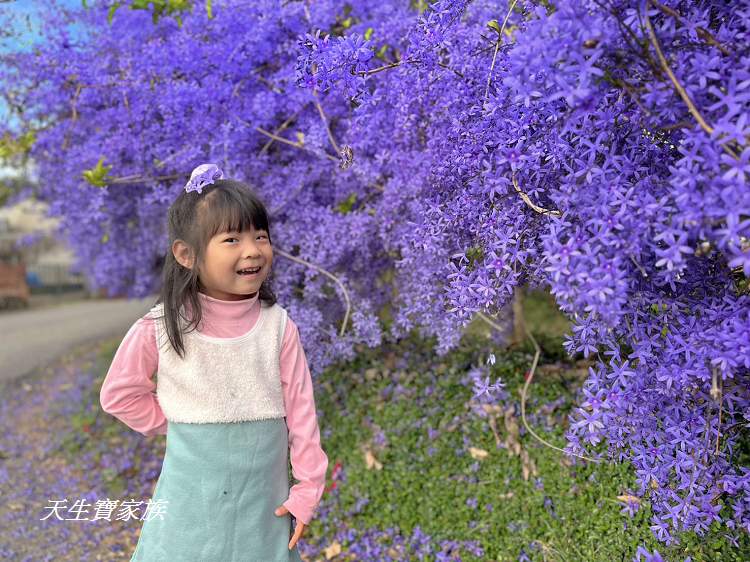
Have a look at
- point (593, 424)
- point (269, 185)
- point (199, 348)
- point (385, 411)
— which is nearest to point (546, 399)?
point (385, 411)

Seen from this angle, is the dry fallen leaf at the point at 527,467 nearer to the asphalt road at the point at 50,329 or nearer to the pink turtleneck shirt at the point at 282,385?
the pink turtleneck shirt at the point at 282,385

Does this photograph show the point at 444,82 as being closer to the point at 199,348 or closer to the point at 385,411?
the point at 199,348

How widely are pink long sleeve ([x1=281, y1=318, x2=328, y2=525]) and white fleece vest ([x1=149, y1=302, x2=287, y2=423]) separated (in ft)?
0.18

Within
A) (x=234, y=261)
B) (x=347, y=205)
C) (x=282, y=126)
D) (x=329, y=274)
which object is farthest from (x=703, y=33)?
(x=282, y=126)

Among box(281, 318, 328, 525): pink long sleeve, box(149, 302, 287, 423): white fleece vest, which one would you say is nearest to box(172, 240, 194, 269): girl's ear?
box(149, 302, 287, 423): white fleece vest

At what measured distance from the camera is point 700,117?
126 cm

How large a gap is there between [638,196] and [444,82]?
3.90 ft

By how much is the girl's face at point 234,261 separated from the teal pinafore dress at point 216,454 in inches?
5.6

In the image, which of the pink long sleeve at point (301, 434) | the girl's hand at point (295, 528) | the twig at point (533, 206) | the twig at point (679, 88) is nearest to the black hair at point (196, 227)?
the pink long sleeve at point (301, 434)

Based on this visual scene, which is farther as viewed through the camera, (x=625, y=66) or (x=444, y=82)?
(x=444, y=82)

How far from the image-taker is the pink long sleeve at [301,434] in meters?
1.82

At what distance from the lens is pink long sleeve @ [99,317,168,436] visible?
1.82m

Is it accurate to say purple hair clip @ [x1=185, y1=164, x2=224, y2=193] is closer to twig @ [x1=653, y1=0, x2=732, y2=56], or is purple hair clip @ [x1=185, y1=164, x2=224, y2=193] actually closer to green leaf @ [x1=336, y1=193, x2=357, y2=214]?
twig @ [x1=653, y1=0, x2=732, y2=56]

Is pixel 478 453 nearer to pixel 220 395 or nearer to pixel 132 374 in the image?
pixel 220 395
